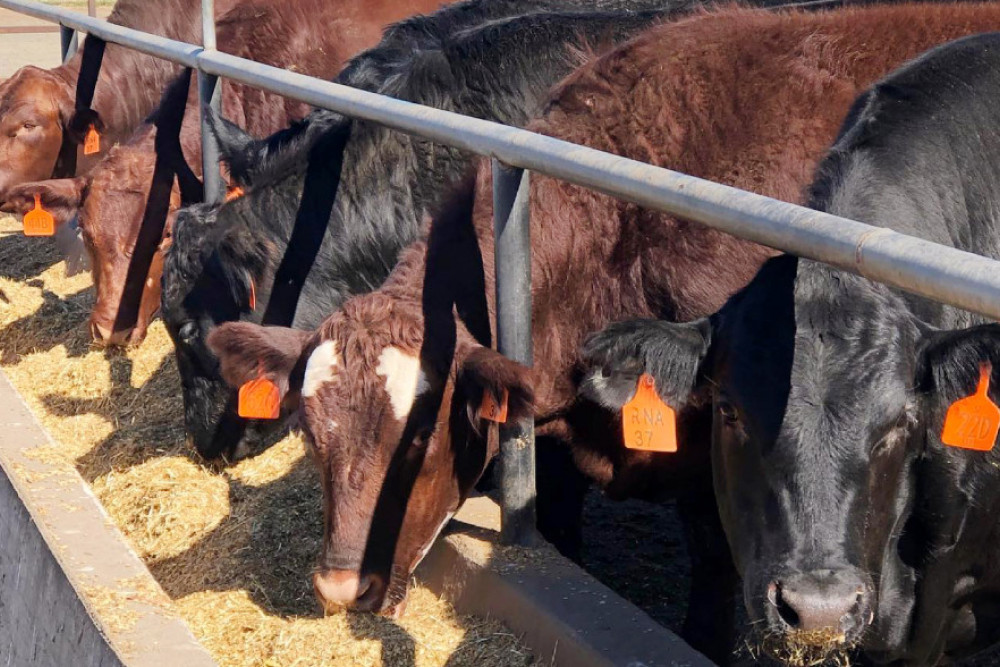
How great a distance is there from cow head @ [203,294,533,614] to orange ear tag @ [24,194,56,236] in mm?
3551

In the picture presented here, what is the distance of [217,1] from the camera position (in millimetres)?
8867

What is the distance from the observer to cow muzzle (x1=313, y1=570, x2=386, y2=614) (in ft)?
11.5

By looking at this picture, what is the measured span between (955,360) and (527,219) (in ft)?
3.92

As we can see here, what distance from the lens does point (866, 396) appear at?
9.33 ft

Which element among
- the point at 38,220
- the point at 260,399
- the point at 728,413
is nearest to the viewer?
the point at 728,413

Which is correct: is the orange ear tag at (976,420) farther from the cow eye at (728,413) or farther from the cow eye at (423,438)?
the cow eye at (423,438)

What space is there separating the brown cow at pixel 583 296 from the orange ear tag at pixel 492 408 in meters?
0.02

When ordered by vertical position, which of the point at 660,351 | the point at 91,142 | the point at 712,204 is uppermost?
the point at 712,204

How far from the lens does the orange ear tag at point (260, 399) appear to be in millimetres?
3826

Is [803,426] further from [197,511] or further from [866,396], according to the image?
[197,511]

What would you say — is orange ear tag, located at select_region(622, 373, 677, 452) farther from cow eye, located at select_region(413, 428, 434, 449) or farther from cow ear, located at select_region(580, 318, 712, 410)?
cow eye, located at select_region(413, 428, 434, 449)

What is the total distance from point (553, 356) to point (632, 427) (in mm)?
854

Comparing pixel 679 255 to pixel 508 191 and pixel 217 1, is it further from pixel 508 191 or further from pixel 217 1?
pixel 217 1

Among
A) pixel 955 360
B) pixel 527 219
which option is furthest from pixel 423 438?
pixel 955 360
